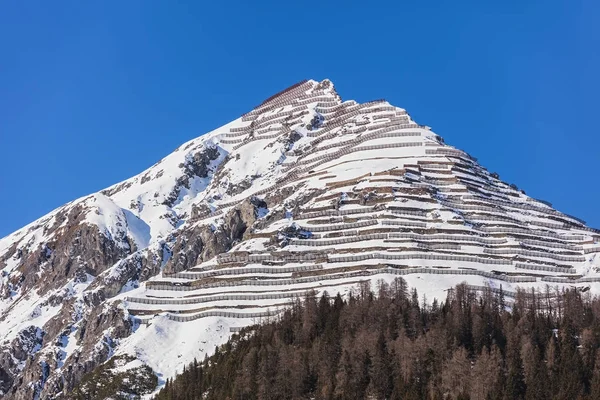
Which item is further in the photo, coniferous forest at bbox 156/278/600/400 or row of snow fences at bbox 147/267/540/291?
row of snow fences at bbox 147/267/540/291

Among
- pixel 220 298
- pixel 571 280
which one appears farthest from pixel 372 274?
pixel 571 280

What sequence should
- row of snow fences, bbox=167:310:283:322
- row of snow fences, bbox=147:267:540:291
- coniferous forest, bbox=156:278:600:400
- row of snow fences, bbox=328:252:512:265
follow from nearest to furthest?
coniferous forest, bbox=156:278:600:400 < row of snow fences, bbox=167:310:283:322 < row of snow fences, bbox=147:267:540:291 < row of snow fences, bbox=328:252:512:265

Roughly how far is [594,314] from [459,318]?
61.3ft

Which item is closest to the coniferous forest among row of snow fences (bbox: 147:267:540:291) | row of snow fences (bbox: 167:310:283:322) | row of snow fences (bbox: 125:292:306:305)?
row of snow fences (bbox: 167:310:283:322)

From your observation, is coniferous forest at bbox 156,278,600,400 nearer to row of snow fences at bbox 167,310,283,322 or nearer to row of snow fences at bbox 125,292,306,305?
row of snow fences at bbox 167,310,283,322

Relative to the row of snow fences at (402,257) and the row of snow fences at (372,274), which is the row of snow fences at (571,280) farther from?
the row of snow fences at (402,257)

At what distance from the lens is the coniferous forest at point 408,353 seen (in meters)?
141

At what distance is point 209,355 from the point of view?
172 metres

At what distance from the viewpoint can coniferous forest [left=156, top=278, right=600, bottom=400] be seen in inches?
5551

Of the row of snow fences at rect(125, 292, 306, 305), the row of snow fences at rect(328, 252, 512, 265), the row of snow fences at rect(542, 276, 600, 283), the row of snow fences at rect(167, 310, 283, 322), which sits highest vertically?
the row of snow fences at rect(328, 252, 512, 265)

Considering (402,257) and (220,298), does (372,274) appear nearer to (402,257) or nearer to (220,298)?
(402,257)

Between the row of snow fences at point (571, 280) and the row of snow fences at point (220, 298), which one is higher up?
the row of snow fences at point (571, 280)

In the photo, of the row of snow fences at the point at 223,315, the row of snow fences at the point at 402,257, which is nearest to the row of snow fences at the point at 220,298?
the row of snow fences at the point at 223,315

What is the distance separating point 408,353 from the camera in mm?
148250
